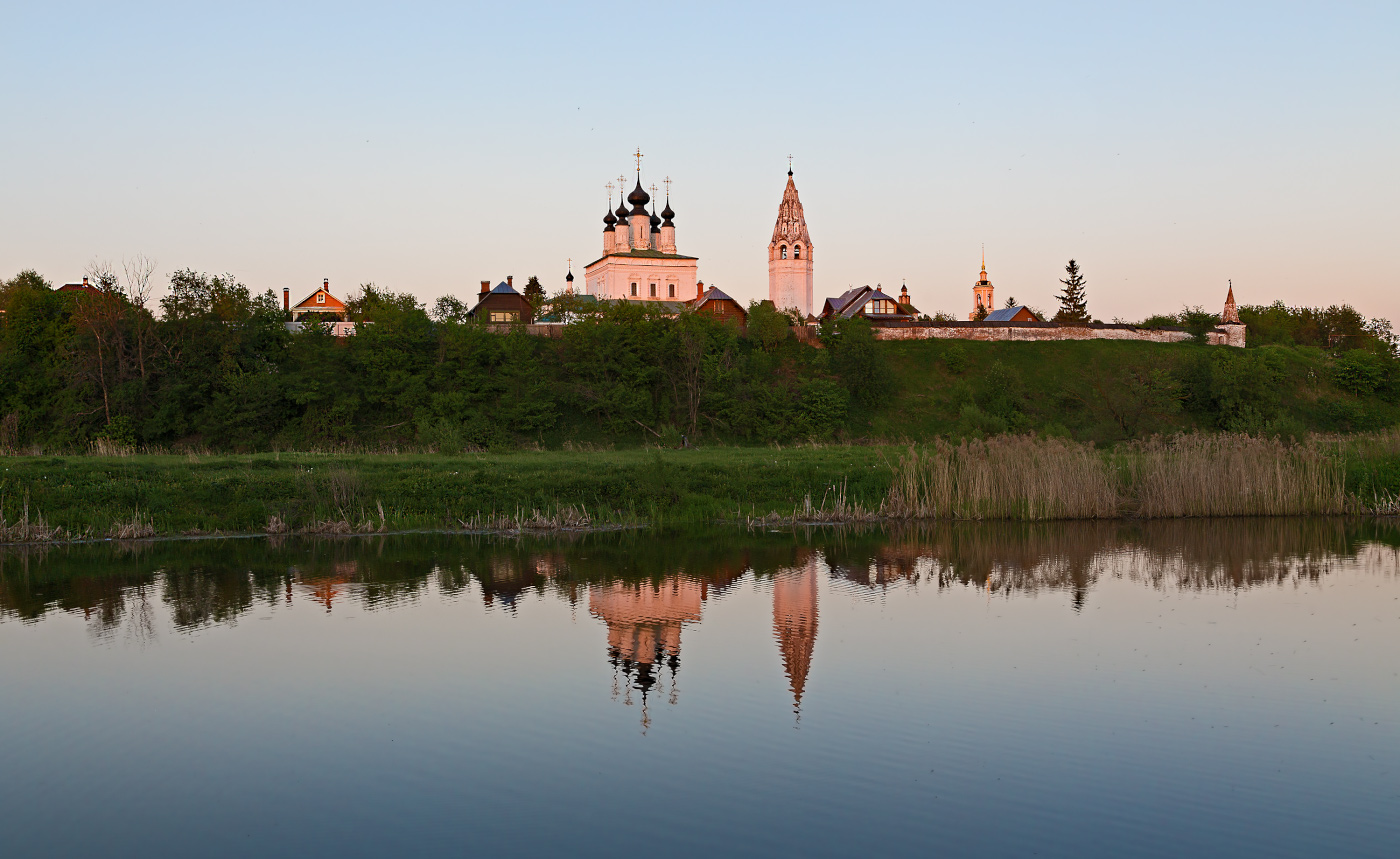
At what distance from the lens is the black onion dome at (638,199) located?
72.8 meters

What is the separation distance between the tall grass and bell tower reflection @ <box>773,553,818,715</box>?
4829 millimetres

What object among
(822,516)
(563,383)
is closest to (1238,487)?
(822,516)

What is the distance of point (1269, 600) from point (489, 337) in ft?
106

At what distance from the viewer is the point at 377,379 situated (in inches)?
1548

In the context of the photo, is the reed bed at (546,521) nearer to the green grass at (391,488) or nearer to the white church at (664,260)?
the green grass at (391,488)

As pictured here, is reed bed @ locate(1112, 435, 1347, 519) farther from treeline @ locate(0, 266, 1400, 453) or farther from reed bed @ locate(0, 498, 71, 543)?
reed bed @ locate(0, 498, 71, 543)

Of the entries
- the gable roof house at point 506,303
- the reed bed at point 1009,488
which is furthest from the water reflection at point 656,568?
the gable roof house at point 506,303

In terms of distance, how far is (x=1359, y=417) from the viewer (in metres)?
44.0

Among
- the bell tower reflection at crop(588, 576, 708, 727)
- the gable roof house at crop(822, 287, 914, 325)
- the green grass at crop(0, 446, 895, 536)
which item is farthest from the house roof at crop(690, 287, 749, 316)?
the bell tower reflection at crop(588, 576, 708, 727)

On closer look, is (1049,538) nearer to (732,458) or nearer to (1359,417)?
(732,458)

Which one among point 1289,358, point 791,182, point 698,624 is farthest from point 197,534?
point 791,182

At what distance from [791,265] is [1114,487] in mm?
50260

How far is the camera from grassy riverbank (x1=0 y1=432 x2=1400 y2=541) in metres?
20.4

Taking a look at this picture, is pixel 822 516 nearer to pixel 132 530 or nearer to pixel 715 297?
pixel 132 530
